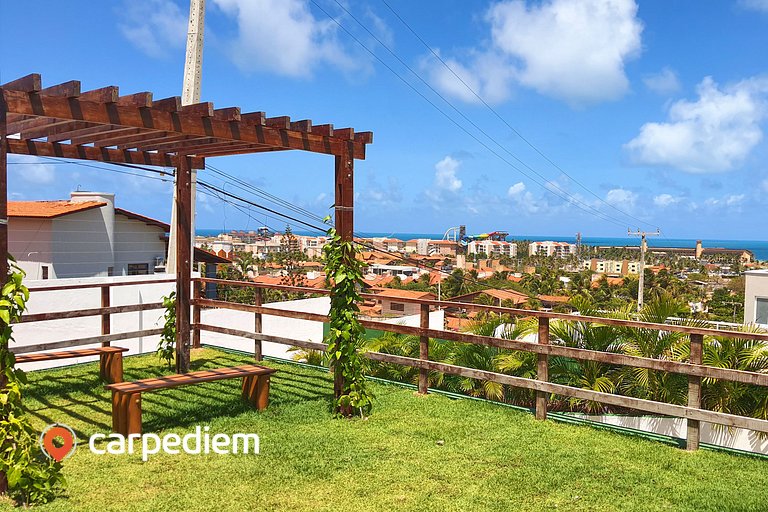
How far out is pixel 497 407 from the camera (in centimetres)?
655

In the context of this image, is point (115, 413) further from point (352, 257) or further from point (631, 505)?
point (631, 505)

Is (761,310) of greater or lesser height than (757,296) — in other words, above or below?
below

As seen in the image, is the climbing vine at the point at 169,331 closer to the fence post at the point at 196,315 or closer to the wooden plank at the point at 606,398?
the fence post at the point at 196,315

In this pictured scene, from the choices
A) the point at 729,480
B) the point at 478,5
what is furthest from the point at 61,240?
the point at 478,5

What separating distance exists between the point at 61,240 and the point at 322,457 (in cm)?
1042

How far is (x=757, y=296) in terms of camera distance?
78.8 feet

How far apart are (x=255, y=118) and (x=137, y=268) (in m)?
10.5

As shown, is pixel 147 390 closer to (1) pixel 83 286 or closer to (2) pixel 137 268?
(1) pixel 83 286

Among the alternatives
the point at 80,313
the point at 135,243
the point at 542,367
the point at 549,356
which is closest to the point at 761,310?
the point at 549,356

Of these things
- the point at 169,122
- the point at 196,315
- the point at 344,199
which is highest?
the point at 169,122

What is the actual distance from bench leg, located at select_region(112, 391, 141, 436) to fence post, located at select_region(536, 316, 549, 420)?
3569 millimetres

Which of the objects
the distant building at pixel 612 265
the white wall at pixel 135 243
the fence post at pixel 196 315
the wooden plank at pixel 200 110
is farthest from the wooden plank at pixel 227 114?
the distant building at pixel 612 265

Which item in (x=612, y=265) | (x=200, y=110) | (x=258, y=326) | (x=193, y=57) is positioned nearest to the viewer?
(x=200, y=110)

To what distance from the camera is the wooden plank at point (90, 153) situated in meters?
6.98
